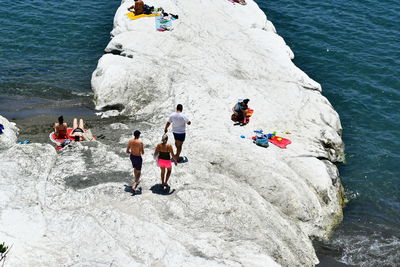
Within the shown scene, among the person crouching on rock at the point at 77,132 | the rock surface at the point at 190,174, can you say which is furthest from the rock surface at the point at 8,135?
the person crouching on rock at the point at 77,132

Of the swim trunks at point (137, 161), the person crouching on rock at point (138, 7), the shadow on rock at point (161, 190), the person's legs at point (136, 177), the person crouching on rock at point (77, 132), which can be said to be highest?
the person crouching on rock at point (138, 7)

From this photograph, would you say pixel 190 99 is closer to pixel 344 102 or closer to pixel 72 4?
pixel 344 102

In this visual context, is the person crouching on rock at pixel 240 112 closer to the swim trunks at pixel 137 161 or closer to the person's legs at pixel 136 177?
the person's legs at pixel 136 177

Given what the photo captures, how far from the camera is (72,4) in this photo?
126 ft

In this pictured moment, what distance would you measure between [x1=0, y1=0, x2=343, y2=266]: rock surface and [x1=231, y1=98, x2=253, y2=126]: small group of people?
0.45 metres

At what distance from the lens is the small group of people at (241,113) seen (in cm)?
2177

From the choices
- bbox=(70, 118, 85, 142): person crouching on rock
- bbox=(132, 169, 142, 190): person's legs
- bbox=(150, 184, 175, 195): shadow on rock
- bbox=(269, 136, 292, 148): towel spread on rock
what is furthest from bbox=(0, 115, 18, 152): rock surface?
bbox=(269, 136, 292, 148): towel spread on rock

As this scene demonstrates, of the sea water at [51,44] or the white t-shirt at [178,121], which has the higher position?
the white t-shirt at [178,121]

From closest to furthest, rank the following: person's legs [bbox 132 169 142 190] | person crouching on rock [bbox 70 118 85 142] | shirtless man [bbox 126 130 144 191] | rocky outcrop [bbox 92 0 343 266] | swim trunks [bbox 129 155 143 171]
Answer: shirtless man [bbox 126 130 144 191] < swim trunks [bbox 129 155 143 171] < person's legs [bbox 132 169 142 190] < rocky outcrop [bbox 92 0 343 266] < person crouching on rock [bbox 70 118 85 142]

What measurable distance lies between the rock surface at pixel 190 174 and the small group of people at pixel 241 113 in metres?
0.45

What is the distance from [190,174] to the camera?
56.3 feet

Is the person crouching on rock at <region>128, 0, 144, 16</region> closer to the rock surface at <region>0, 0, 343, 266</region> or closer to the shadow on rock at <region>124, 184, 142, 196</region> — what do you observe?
the rock surface at <region>0, 0, 343, 266</region>

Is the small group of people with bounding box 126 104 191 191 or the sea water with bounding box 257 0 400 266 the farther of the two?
the sea water with bounding box 257 0 400 266

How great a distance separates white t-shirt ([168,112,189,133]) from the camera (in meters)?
16.8
